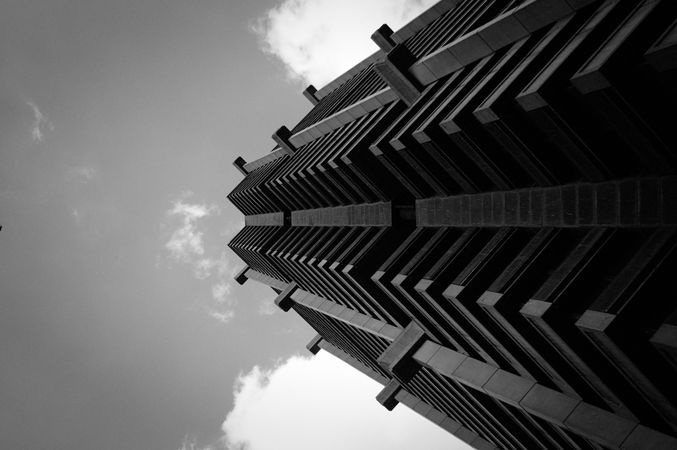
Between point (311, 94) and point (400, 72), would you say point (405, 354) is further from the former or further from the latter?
point (311, 94)

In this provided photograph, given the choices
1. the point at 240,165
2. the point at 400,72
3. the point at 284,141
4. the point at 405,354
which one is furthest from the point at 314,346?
the point at 400,72

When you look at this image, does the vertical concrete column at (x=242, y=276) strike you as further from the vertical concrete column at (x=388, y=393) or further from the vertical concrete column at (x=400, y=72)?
the vertical concrete column at (x=400, y=72)

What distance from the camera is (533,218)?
1886cm

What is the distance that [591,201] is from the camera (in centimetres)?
1609

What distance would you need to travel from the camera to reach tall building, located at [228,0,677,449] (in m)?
13.4

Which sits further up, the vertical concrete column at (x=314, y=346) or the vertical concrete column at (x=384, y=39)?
the vertical concrete column at (x=384, y=39)

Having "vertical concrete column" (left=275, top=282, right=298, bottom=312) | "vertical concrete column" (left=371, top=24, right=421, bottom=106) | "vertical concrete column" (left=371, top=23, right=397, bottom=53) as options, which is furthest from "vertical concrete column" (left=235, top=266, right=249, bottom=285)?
"vertical concrete column" (left=371, top=24, right=421, bottom=106)

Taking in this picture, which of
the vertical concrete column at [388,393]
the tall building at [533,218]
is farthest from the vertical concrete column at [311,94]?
the vertical concrete column at [388,393]

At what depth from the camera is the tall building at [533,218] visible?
13438mm

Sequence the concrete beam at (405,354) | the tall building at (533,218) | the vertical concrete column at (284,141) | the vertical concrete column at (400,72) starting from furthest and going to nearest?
1. the vertical concrete column at (284,141)
2. the concrete beam at (405,354)
3. the vertical concrete column at (400,72)
4. the tall building at (533,218)

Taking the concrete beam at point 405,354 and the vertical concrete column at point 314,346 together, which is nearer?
the concrete beam at point 405,354

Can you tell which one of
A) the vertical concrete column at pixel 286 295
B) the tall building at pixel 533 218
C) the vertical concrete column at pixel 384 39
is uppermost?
the vertical concrete column at pixel 384 39

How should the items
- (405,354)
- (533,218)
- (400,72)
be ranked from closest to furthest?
(533,218), (400,72), (405,354)

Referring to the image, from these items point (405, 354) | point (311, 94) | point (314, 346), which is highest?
point (311, 94)
